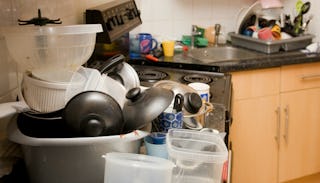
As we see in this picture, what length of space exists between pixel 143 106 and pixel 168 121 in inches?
5.7

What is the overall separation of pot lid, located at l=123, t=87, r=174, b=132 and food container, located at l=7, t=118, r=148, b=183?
26 mm

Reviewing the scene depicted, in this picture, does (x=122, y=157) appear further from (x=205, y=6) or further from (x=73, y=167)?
(x=205, y=6)

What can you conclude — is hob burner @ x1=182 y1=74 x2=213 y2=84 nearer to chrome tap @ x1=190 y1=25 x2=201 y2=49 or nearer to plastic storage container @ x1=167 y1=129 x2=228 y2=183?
chrome tap @ x1=190 y1=25 x2=201 y2=49

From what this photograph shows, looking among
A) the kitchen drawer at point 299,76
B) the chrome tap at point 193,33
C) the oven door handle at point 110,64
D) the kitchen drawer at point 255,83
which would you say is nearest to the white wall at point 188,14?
the chrome tap at point 193,33

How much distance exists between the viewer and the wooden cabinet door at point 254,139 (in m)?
2.18

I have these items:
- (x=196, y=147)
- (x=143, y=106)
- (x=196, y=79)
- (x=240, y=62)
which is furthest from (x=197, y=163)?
(x=240, y=62)

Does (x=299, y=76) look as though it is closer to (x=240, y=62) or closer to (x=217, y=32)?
(x=240, y=62)

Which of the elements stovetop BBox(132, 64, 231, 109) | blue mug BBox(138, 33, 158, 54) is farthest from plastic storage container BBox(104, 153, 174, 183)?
blue mug BBox(138, 33, 158, 54)

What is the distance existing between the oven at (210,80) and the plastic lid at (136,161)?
416 millimetres

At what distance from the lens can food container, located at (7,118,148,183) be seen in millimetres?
740

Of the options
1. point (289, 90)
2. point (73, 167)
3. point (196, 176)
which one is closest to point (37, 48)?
point (73, 167)

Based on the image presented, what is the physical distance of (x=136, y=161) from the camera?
0.74 metres

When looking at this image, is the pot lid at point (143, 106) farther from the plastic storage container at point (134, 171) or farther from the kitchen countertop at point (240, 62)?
the kitchen countertop at point (240, 62)

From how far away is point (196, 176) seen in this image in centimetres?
81
